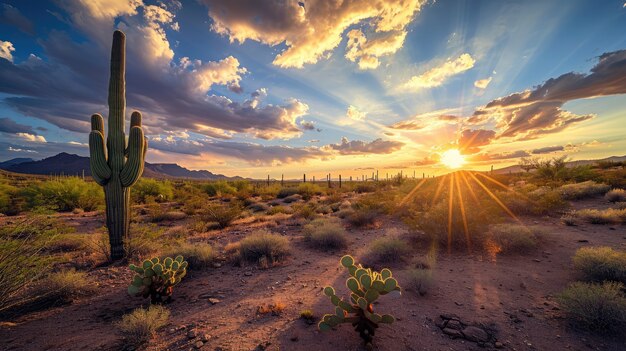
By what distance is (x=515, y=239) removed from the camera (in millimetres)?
6367

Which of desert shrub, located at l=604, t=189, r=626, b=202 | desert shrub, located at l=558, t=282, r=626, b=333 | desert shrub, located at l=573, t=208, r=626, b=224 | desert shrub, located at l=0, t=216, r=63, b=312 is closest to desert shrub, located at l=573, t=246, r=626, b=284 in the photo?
desert shrub, located at l=558, t=282, r=626, b=333

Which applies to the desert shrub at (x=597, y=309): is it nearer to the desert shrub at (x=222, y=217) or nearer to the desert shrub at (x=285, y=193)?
the desert shrub at (x=222, y=217)

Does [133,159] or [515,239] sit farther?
[133,159]

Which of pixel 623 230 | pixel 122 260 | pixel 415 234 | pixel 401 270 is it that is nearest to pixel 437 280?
pixel 401 270

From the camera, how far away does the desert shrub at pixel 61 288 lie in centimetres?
459

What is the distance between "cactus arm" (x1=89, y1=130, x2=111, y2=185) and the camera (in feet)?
21.3

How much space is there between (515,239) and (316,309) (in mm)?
5473

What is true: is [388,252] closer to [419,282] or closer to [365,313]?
[419,282]

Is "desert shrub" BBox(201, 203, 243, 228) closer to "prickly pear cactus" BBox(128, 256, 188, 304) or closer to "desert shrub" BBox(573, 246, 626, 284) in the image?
"prickly pear cactus" BBox(128, 256, 188, 304)

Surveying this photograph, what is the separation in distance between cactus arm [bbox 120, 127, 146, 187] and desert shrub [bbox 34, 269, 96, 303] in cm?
257

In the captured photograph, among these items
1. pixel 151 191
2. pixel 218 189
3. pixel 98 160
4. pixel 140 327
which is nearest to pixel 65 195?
pixel 151 191

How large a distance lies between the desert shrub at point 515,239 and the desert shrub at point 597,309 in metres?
2.79

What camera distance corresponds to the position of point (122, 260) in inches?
259

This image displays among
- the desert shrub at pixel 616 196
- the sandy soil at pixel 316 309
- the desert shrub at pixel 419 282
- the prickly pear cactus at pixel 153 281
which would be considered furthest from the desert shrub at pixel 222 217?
the desert shrub at pixel 616 196
